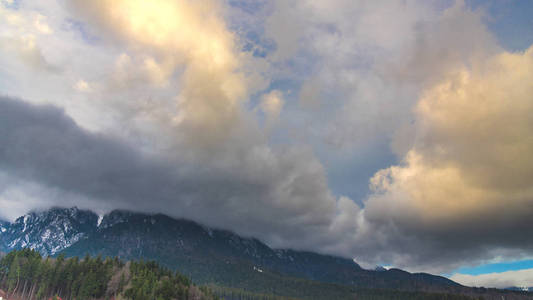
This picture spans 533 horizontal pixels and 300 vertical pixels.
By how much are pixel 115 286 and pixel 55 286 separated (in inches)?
1234

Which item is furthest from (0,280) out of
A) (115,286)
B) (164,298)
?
(164,298)

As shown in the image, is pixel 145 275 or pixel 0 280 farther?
pixel 145 275

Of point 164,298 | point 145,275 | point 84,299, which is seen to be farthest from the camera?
point 145,275

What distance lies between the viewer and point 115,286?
589 ft

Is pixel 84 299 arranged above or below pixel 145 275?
below

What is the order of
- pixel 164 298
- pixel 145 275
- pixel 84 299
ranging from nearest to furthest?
pixel 84 299
pixel 164 298
pixel 145 275

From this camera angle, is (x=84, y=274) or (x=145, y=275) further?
(x=145, y=275)

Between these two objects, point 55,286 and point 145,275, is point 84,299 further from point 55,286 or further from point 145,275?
point 145,275

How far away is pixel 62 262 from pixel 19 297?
23540 mm

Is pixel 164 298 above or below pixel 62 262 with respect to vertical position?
below

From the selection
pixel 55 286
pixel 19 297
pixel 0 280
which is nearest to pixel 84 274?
pixel 55 286

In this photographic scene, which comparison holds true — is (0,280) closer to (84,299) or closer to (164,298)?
(84,299)

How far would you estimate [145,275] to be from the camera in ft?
652

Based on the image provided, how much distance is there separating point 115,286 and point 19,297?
147 feet
